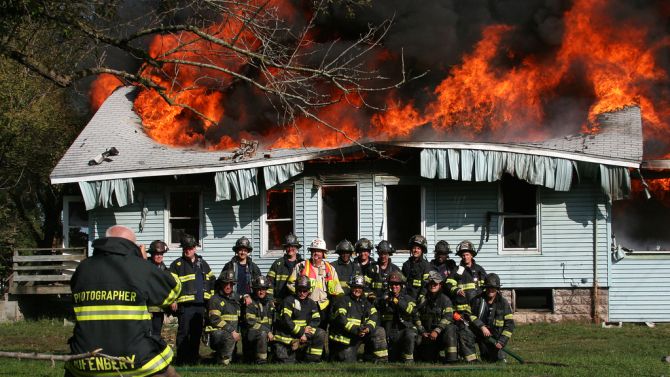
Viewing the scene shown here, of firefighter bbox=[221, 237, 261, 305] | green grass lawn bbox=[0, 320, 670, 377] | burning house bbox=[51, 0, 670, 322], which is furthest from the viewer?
burning house bbox=[51, 0, 670, 322]

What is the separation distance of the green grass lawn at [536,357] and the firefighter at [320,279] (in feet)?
4.22

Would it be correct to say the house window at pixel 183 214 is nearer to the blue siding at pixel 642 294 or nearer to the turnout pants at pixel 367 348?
the turnout pants at pixel 367 348

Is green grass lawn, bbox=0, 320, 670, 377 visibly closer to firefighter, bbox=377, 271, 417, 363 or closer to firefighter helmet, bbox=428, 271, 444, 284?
firefighter, bbox=377, 271, 417, 363

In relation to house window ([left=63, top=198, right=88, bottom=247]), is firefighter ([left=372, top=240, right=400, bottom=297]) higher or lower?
lower

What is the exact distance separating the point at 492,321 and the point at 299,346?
260 cm

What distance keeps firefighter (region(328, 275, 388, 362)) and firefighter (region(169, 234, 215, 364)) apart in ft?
6.13

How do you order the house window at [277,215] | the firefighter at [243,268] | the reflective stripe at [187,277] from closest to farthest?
1. the reflective stripe at [187,277]
2. the firefighter at [243,268]
3. the house window at [277,215]

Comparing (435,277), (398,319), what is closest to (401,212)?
(398,319)

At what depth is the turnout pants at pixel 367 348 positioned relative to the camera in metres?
12.7

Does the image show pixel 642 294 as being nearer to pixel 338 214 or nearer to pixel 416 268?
pixel 338 214

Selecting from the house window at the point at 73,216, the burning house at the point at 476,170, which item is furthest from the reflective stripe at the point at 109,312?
the house window at the point at 73,216

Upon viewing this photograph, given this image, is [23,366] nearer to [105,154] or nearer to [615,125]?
[105,154]

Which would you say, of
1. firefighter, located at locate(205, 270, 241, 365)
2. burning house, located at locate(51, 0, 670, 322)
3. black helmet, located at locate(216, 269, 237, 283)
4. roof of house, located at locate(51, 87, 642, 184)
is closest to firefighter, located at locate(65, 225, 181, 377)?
firefighter, located at locate(205, 270, 241, 365)

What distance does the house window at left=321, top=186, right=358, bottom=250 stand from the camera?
19375 mm
